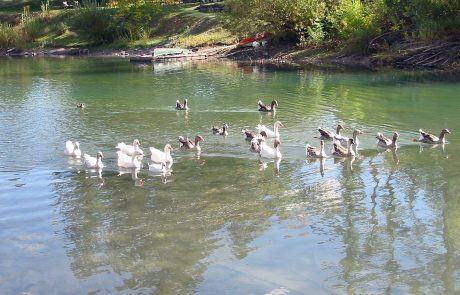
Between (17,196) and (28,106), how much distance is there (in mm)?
15668

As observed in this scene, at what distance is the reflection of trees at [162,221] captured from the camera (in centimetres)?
1253

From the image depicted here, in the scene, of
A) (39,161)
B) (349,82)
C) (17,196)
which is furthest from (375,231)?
(349,82)

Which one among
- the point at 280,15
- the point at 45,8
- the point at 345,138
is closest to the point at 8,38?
the point at 45,8

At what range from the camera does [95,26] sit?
7406 cm

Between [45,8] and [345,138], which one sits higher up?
[45,8]

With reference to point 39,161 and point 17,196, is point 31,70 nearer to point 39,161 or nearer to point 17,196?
point 39,161

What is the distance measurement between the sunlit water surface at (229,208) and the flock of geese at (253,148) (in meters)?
0.29

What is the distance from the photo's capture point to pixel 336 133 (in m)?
23.0

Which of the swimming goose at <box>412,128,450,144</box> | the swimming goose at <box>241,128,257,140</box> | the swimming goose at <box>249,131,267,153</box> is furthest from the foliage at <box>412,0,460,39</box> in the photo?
the swimming goose at <box>249,131,267,153</box>

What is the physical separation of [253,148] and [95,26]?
2212 inches

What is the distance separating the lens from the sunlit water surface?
12.1 metres

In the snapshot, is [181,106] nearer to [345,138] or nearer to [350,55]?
[345,138]

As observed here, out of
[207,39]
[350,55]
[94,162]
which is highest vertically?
[207,39]

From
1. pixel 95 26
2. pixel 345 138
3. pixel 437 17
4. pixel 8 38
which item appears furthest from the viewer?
pixel 8 38
